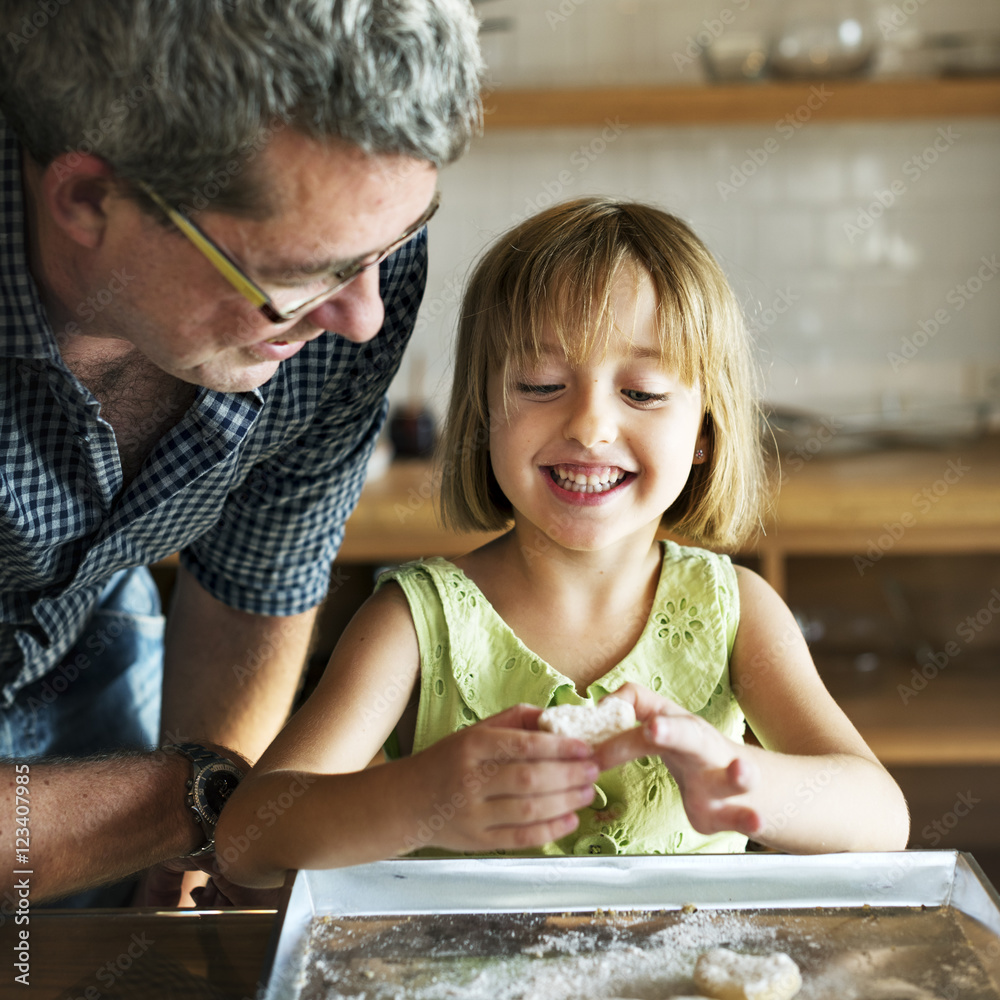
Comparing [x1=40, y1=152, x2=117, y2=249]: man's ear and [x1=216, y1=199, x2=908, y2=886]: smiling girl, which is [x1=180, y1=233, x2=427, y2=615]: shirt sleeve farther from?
[x1=40, y1=152, x2=117, y2=249]: man's ear

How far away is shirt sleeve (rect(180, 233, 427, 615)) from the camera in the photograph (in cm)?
133

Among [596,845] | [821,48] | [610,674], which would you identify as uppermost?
[821,48]

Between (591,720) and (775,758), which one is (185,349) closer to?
(591,720)

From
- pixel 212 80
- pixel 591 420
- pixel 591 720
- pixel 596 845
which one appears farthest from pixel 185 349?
pixel 596 845

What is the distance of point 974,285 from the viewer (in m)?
3.02

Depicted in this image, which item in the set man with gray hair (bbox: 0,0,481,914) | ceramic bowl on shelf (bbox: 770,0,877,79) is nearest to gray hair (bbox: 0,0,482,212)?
man with gray hair (bbox: 0,0,481,914)

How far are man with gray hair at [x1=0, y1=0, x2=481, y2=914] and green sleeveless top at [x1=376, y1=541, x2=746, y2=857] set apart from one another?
0.24m

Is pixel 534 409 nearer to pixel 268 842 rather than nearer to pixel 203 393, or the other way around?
pixel 203 393

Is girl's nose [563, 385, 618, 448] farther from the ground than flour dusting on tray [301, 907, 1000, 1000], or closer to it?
farther from the ground

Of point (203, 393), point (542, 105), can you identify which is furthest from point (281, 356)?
point (542, 105)

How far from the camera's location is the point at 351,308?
1.03 m

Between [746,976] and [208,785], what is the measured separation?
1.94ft

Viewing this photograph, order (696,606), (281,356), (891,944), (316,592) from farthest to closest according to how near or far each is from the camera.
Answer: (316,592), (696,606), (281,356), (891,944)

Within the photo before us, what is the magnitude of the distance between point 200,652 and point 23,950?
751mm
